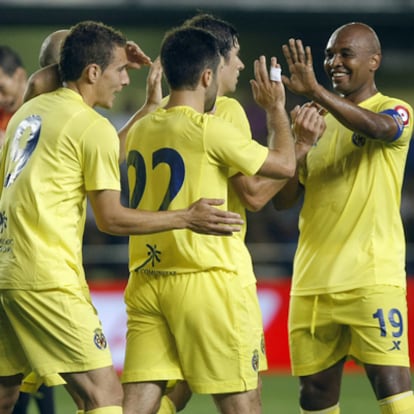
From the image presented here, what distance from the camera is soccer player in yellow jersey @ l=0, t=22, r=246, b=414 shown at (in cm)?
563

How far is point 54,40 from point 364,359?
7.98 feet

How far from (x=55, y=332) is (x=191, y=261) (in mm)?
717

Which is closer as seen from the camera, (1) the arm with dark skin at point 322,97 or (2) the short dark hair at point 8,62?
(1) the arm with dark skin at point 322,97

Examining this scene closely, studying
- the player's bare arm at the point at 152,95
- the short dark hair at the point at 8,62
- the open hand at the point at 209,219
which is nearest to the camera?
the open hand at the point at 209,219

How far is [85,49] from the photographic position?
19.1ft

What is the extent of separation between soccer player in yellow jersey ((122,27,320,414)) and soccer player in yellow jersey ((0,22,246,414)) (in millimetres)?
→ 265

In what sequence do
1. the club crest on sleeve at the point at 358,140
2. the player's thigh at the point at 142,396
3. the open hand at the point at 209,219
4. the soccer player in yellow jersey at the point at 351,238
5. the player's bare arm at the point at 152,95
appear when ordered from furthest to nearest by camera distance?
1. the club crest on sleeve at the point at 358,140
2. the player's bare arm at the point at 152,95
3. the soccer player in yellow jersey at the point at 351,238
4. the player's thigh at the point at 142,396
5. the open hand at the point at 209,219

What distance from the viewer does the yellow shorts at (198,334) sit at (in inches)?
229

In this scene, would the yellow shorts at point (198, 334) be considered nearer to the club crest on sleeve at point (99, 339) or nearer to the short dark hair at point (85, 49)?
the club crest on sleeve at point (99, 339)

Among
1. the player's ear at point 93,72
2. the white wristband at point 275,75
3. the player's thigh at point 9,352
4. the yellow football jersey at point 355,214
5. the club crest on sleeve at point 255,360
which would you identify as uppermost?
the player's ear at point 93,72

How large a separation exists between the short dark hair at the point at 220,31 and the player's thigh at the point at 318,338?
142 centimetres

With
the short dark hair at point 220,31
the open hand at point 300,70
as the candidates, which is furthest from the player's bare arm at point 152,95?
the open hand at point 300,70

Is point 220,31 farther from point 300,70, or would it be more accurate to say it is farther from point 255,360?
point 255,360

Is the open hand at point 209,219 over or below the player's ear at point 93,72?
below
